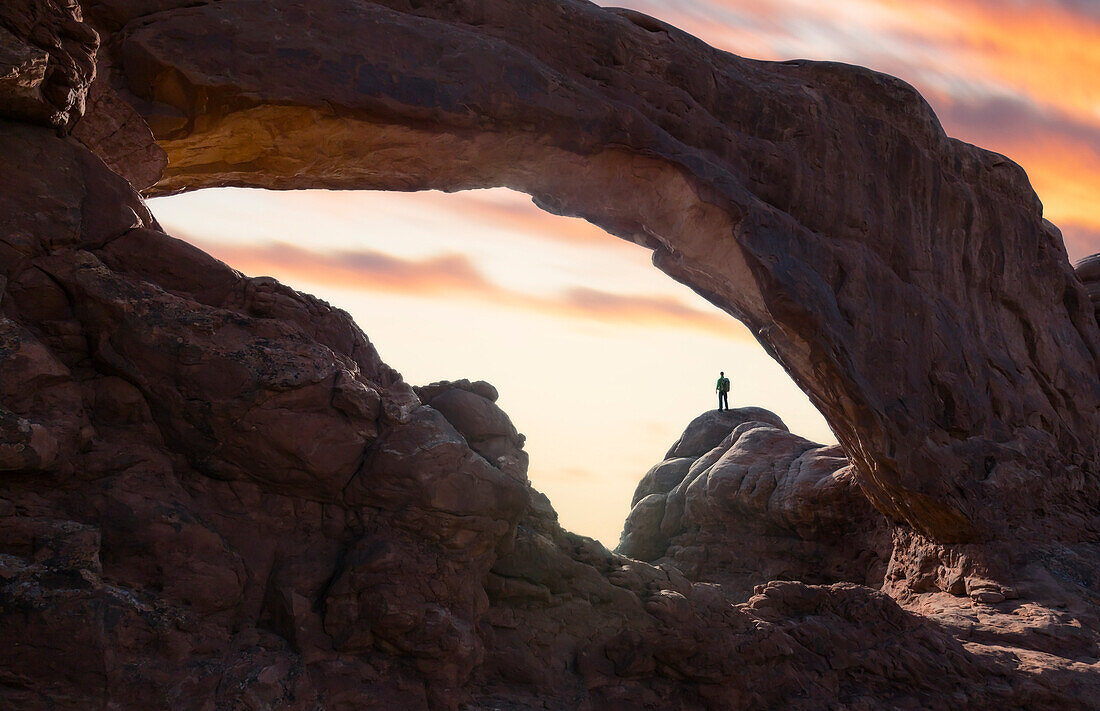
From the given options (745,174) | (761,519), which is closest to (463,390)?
(745,174)

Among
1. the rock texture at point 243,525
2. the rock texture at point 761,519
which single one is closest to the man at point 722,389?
the rock texture at point 761,519

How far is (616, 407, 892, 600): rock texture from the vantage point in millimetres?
15797

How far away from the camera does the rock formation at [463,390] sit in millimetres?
6387

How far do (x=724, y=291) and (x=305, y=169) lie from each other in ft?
19.9

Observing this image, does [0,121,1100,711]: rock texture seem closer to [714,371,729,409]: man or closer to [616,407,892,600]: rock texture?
[616,407,892,600]: rock texture

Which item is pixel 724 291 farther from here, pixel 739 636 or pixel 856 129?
pixel 739 636

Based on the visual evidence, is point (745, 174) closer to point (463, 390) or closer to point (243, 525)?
point (463, 390)

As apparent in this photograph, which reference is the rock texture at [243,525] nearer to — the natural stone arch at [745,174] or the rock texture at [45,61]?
the rock texture at [45,61]

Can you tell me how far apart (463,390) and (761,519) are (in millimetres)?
9483

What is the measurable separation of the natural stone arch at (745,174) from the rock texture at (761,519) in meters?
1.89

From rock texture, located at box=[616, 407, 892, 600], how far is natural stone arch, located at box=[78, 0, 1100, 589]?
1.89m

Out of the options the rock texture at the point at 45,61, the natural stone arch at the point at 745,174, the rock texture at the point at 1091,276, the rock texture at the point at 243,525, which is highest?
the rock texture at the point at 1091,276

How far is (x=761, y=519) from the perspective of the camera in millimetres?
17359

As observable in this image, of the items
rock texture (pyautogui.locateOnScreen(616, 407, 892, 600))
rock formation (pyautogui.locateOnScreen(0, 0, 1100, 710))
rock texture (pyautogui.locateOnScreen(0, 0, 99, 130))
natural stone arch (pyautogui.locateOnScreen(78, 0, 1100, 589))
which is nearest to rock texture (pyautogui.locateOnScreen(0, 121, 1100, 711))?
rock formation (pyautogui.locateOnScreen(0, 0, 1100, 710))
